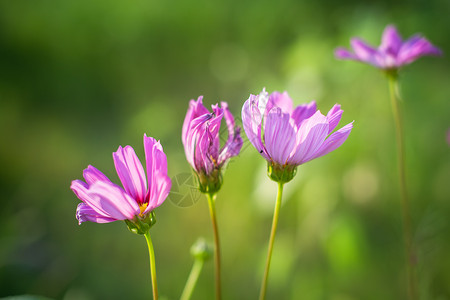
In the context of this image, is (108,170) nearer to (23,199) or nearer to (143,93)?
(23,199)

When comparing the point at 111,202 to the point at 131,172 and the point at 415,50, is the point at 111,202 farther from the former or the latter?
the point at 415,50

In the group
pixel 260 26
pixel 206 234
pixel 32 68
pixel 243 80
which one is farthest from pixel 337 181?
pixel 32 68

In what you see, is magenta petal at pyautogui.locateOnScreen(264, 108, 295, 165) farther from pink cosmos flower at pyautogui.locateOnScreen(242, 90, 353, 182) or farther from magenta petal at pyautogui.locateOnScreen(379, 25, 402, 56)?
magenta petal at pyautogui.locateOnScreen(379, 25, 402, 56)

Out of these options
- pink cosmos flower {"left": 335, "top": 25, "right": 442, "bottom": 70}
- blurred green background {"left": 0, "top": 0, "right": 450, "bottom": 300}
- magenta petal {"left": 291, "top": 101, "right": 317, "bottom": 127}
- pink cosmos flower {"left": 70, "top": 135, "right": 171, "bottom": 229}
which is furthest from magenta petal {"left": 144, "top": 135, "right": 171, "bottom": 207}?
blurred green background {"left": 0, "top": 0, "right": 450, "bottom": 300}

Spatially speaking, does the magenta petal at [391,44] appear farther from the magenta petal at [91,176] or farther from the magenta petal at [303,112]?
the magenta petal at [91,176]

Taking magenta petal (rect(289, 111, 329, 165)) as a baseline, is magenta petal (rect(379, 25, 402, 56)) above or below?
above

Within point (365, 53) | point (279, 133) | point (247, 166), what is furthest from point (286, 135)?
point (247, 166)

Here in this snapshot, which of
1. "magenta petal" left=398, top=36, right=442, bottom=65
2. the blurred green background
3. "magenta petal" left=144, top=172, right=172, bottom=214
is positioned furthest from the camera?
the blurred green background
